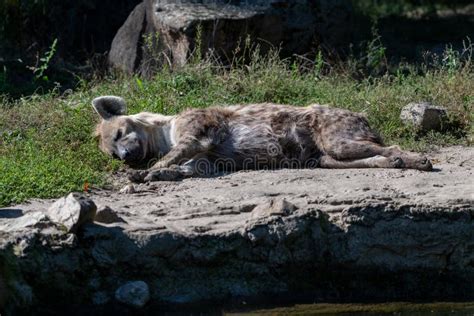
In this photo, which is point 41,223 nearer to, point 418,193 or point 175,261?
point 175,261

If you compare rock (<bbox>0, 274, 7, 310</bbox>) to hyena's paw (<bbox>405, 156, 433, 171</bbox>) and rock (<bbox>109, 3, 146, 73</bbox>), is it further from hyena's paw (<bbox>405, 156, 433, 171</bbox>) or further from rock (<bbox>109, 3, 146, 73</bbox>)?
rock (<bbox>109, 3, 146, 73</bbox>)

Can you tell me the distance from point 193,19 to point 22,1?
7.73 feet

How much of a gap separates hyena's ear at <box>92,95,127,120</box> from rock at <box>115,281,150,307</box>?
7.97 ft

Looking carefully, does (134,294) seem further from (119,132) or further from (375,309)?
(119,132)

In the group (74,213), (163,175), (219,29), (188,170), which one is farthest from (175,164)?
(219,29)

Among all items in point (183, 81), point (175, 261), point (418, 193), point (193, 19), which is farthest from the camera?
point (193, 19)

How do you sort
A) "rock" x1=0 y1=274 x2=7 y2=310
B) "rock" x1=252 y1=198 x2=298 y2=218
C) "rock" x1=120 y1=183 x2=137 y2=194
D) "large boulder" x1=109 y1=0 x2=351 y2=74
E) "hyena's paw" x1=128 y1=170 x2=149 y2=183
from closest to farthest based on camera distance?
"rock" x1=0 y1=274 x2=7 y2=310 < "rock" x1=252 y1=198 x2=298 y2=218 < "rock" x1=120 y1=183 x2=137 y2=194 < "hyena's paw" x1=128 y1=170 x2=149 y2=183 < "large boulder" x1=109 y1=0 x2=351 y2=74

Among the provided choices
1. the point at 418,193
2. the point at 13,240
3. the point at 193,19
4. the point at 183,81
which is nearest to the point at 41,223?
the point at 13,240

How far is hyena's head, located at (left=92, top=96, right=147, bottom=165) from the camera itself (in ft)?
21.5

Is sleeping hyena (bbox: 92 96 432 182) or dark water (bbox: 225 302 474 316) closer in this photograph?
dark water (bbox: 225 302 474 316)

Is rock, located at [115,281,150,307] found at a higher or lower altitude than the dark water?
higher

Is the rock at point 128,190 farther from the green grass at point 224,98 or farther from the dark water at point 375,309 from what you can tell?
the dark water at point 375,309

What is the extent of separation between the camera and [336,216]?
500 centimetres

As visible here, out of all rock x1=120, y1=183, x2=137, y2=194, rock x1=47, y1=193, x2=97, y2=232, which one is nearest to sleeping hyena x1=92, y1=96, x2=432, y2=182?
rock x1=120, y1=183, x2=137, y2=194
